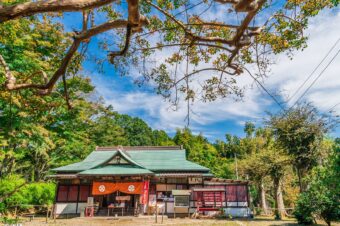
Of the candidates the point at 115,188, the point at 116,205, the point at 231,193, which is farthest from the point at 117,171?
the point at 231,193

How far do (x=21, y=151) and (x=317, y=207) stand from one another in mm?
18134

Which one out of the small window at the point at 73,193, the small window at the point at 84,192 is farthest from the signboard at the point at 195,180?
the small window at the point at 73,193

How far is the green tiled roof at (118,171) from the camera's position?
16703 millimetres

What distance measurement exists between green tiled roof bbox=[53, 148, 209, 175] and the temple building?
0.07 meters

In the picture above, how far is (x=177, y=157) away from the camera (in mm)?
21281

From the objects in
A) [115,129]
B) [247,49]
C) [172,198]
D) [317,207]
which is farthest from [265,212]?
[115,129]

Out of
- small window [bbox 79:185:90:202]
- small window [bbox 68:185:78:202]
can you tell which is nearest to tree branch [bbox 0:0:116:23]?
small window [bbox 79:185:90:202]

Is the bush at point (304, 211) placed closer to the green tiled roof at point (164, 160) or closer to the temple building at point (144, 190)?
the temple building at point (144, 190)

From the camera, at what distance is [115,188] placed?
1705cm

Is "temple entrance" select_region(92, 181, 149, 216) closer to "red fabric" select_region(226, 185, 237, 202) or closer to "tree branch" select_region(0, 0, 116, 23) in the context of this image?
"red fabric" select_region(226, 185, 237, 202)

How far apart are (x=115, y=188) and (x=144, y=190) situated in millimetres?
2035

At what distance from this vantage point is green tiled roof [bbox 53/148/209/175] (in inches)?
715

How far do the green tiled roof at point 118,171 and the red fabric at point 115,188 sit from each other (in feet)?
2.72

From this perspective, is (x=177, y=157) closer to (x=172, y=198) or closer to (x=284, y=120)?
(x=172, y=198)
